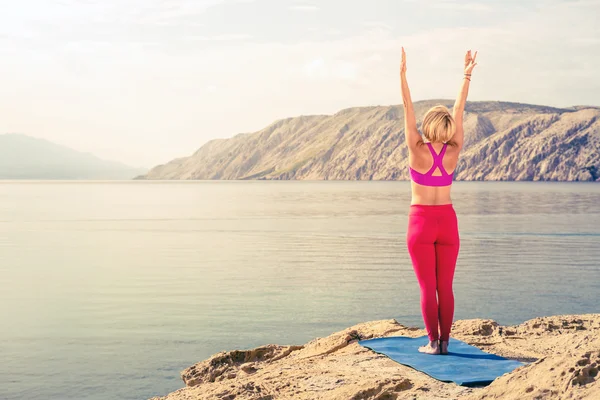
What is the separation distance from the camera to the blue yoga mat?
7.13 metres

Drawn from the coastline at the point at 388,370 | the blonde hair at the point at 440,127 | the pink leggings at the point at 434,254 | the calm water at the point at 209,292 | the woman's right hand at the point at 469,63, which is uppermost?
the woman's right hand at the point at 469,63

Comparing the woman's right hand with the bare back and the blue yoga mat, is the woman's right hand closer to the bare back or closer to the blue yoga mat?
the bare back

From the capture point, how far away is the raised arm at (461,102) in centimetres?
831

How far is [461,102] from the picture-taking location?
8.61 meters

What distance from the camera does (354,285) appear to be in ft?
60.8

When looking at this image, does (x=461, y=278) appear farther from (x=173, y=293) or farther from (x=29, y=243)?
(x=29, y=243)

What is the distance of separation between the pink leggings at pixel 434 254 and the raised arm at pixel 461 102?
84cm

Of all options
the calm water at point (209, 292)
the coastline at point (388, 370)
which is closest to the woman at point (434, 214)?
the coastline at point (388, 370)

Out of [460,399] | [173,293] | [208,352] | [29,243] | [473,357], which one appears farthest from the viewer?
[29,243]

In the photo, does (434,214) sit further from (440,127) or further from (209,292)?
(209,292)

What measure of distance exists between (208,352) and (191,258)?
551 inches

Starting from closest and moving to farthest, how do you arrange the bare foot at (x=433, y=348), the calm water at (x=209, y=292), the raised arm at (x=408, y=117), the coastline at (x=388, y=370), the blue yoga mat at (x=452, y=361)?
the coastline at (x=388, y=370), the blue yoga mat at (x=452, y=361), the raised arm at (x=408, y=117), the bare foot at (x=433, y=348), the calm water at (x=209, y=292)

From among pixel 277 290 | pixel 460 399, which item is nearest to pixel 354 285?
pixel 277 290

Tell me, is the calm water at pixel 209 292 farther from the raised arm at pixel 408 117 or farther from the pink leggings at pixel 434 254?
the raised arm at pixel 408 117
